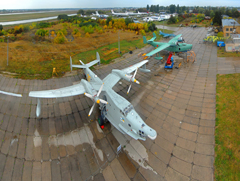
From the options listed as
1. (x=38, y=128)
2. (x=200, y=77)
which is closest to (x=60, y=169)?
(x=38, y=128)

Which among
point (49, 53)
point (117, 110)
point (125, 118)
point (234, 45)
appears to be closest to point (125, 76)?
point (117, 110)

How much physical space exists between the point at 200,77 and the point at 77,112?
28.8m

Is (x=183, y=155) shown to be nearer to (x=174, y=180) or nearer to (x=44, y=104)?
(x=174, y=180)

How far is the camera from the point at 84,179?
13.3 meters

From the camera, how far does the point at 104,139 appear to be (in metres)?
17.0

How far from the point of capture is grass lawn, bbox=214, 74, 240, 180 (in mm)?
13273

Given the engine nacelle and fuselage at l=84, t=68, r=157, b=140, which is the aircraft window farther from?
the engine nacelle

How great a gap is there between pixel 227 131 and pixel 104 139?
56.1 ft

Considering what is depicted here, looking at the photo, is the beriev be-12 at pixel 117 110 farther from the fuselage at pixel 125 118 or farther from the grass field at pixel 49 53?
the grass field at pixel 49 53

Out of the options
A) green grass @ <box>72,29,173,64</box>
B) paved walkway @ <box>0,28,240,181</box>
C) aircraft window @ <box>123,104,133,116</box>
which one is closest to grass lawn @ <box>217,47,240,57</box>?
paved walkway @ <box>0,28,240,181</box>

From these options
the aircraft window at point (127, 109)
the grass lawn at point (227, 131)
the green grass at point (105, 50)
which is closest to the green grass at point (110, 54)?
the green grass at point (105, 50)

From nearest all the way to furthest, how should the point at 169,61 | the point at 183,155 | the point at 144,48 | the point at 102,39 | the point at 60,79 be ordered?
the point at 183,155
the point at 60,79
the point at 169,61
the point at 144,48
the point at 102,39

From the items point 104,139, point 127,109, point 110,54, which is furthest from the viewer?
point 110,54

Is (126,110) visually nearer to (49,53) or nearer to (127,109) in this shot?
(127,109)
